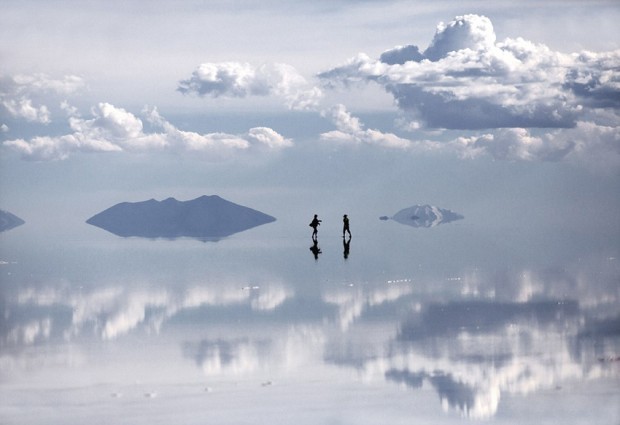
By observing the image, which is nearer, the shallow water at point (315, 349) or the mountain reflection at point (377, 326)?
the shallow water at point (315, 349)

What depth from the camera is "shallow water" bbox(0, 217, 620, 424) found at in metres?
27.0

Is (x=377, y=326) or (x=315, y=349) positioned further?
(x=377, y=326)

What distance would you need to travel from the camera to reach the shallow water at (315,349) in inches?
1062

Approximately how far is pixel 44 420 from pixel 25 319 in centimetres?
1966

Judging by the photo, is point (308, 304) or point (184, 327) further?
point (308, 304)

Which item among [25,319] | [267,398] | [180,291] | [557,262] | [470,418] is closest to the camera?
[470,418]

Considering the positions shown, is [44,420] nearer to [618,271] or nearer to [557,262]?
[618,271]

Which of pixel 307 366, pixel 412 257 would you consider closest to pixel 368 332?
pixel 307 366

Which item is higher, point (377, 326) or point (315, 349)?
point (377, 326)

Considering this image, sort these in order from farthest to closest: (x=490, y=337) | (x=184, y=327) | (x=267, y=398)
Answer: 1. (x=184, y=327)
2. (x=490, y=337)
3. (x=267, y=398)

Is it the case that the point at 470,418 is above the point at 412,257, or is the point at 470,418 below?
below

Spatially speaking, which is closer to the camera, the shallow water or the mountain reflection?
the shallow water

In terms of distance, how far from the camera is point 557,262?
253 ft

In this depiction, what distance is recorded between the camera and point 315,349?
114 ft
